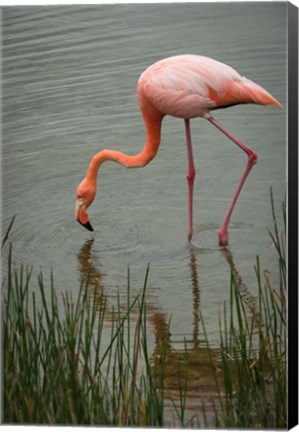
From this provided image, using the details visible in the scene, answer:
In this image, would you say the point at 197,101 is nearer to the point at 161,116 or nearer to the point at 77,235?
the point at 161,116

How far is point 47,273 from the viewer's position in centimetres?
521

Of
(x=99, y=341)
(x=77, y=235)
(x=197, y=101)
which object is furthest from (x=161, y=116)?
(x=99, y=341)

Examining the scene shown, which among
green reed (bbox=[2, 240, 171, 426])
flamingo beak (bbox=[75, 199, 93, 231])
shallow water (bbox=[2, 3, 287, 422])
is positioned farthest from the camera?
flamingo beak (bbox=[75, 199, 93, 231])

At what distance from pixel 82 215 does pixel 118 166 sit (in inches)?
9.3

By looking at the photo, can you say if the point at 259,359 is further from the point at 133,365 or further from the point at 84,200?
the point at 84,200

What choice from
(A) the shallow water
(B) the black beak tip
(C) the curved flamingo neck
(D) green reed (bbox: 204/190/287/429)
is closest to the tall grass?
(D) green reed (bbox: 204/190/287/429)

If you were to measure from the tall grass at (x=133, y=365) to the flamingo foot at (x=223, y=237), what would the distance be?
0.05 metres

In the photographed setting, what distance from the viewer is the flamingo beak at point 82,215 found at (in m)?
5.20

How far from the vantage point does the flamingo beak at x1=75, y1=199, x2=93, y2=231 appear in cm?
520

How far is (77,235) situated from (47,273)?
187 millimetres

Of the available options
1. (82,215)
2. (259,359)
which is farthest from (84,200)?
(259,359)

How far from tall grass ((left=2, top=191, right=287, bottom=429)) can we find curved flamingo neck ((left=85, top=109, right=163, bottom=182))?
1.54 ft

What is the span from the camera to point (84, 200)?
5.18 m

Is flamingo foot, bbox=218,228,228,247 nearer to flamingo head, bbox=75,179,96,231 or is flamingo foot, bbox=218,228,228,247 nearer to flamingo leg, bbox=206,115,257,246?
flamingo leg, bbox=206,115,257,246
